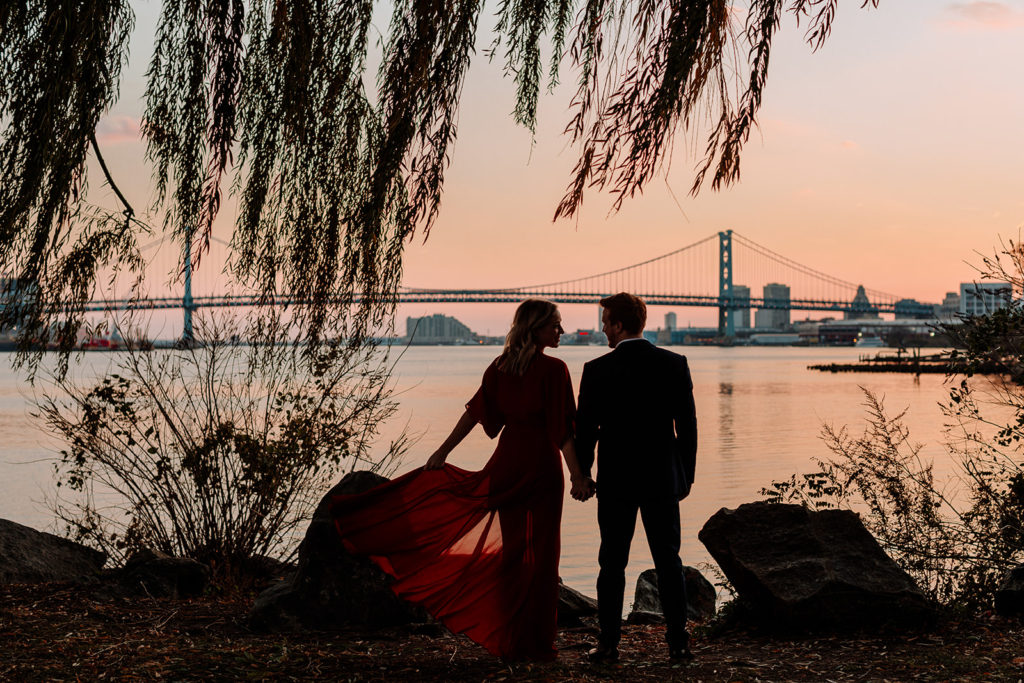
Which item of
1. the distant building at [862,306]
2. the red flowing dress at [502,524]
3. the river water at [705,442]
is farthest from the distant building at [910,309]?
the red flowing dress at [502,524]

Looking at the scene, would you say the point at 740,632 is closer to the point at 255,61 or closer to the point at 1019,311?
the point at 1019,311

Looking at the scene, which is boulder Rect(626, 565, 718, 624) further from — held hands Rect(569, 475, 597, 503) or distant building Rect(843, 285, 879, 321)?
distant building Rect(843, 285, 879, 321)

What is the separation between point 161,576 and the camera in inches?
239

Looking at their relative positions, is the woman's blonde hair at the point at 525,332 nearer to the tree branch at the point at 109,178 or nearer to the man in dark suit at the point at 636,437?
the man in dark suit at the point at 636,437

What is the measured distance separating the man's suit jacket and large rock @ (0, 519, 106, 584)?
4270 millimetres

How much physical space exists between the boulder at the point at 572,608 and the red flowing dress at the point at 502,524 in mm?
1323

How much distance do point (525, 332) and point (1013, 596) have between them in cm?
322

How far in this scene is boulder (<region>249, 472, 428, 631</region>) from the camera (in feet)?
16.5

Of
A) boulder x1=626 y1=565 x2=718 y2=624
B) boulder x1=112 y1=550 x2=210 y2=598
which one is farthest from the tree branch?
boulder x1=626 y1=565 x2=718 y2=624

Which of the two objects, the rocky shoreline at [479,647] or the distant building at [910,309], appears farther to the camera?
the distant building at [910,309]

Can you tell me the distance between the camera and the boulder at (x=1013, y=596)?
5188mm

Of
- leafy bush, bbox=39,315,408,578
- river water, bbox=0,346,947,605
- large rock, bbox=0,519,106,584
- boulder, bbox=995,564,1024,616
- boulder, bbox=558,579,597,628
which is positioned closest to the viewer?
boulder, bbox=995,564,1024,616

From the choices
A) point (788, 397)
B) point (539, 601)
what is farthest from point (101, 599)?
point (788, 397)

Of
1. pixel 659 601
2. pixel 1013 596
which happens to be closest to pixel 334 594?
pixel 659 601
